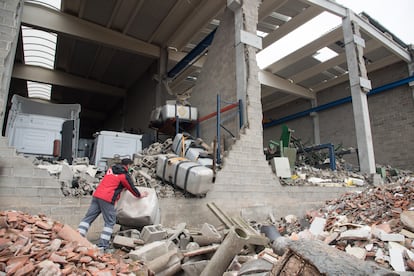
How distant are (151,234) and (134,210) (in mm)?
572

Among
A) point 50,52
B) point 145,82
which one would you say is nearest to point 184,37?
point 145,82

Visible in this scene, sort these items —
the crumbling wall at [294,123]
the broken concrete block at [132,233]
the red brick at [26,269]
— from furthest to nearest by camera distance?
the crumbling wall at [294,123]
the broken concrete block at [132,233]
the red brick at [26,269]

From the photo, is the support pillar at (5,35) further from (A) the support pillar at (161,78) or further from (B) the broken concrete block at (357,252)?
(A) the support pillar at (161,78)

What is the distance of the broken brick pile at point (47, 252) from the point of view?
3.13 metres

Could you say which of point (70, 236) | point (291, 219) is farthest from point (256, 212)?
point (70, 236)

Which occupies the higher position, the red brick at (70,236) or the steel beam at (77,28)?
the steel beam at (77,28)

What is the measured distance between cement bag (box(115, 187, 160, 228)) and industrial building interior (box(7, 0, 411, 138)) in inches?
371

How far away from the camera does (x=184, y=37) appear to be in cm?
1477

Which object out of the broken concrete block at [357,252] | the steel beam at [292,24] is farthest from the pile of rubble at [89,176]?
the steel beam at [292,24]

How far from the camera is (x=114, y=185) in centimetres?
477

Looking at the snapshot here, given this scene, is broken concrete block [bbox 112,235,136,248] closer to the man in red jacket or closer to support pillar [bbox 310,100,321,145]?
the man in red jacket

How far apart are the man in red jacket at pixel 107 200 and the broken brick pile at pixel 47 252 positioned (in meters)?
0.55

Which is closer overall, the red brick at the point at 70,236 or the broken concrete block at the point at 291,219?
the red brick at the point at 70,236

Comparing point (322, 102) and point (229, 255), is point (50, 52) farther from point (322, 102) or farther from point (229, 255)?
point (322, 102)
